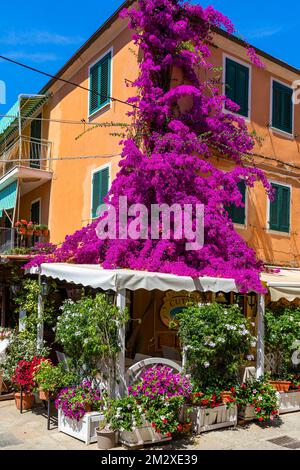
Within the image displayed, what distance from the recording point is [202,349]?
882cm

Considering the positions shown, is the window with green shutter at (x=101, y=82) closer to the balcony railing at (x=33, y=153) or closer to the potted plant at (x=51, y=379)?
the balcony railing at (x=33, y=153)

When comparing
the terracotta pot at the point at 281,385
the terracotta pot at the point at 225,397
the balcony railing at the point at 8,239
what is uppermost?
the balcony railing at the point at 8,239

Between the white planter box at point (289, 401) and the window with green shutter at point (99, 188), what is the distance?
274 inches

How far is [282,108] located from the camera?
15969 mm

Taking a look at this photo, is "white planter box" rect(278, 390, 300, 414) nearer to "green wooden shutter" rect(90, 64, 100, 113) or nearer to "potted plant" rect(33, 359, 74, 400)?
"potted plant" rect(33, 359, 74, 400)

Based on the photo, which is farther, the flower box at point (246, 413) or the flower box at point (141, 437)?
the flower box at point (246, 413)

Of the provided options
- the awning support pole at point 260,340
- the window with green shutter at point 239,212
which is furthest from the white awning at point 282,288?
the window with green shutter at point 239,212

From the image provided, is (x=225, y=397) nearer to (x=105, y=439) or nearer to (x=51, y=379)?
(x=105, y=439)

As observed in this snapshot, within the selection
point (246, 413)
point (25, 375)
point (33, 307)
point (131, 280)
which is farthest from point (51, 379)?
point (246, 413)

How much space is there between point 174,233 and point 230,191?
225cm

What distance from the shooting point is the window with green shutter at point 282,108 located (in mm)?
15750

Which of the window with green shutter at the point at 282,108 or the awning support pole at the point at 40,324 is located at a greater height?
the window with green shutter at the point at 282,108

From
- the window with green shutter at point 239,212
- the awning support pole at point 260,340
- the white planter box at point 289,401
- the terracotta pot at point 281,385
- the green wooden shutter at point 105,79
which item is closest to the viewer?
the awning support pole at point 260,340

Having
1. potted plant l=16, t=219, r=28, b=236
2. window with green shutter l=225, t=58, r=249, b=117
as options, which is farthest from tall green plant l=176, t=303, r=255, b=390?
potted plant l=16, t=219, r=28, b=236
